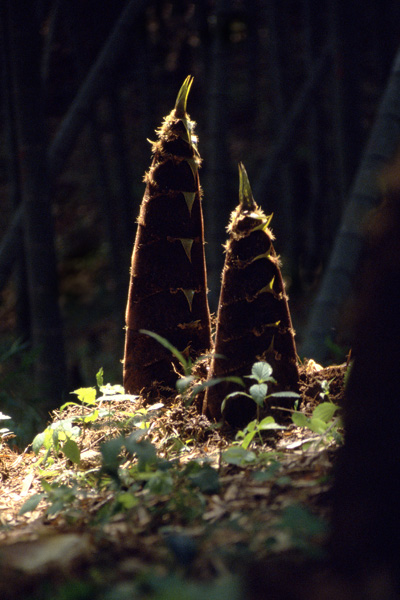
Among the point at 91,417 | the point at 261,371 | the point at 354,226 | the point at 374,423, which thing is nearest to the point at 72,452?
the point at 91,417

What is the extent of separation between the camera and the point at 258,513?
48.8 inches

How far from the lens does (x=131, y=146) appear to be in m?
11.9

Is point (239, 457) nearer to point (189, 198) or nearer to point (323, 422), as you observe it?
point (323, 422)

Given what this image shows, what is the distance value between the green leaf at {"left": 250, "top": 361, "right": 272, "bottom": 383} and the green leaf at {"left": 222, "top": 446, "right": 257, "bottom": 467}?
213 millimetres

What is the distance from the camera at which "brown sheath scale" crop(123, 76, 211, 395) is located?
6.62ft

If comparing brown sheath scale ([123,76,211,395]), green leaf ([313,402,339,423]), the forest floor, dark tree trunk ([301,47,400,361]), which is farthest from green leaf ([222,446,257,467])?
dark tree trunk ([301,47,400,361])

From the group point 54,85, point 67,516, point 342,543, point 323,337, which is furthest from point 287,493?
point 54,85

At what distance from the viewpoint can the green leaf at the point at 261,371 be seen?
66.5 inches

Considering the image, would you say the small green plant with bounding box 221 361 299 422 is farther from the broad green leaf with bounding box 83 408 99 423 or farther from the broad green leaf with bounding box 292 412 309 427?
the broad green leaf with bounding box 83 408 99 423

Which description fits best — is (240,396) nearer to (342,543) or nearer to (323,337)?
(342,543)

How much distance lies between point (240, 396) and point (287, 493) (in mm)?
489

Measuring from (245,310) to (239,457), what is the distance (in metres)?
0.45

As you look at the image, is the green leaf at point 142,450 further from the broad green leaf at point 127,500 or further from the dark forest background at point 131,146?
the dark forest background at point 131,146

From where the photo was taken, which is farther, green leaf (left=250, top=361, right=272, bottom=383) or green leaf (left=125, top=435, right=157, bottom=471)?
green leaf (left=250, top=361, right=272, bottom=383)
